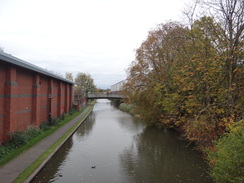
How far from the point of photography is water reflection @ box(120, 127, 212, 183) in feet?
27.0

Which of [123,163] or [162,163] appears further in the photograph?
[162,163]

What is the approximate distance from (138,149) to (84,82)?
51005mm

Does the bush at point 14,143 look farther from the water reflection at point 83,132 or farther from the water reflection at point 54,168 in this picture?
the water reflection at point 83,132

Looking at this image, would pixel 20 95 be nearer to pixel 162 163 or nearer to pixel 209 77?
pixel 162 163

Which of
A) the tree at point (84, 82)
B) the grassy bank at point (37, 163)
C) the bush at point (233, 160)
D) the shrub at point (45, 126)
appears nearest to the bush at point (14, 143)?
the grassy bank at point (37, 163)

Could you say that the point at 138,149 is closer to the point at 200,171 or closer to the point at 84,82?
the point at 200,171

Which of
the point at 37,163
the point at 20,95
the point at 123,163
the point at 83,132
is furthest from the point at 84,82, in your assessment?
the point at 37,163

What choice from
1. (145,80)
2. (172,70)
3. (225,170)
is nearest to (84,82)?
(145,80)

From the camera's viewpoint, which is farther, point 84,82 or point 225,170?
point 84,82

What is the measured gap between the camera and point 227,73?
888 centimetres

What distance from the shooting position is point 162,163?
10023 millimetres

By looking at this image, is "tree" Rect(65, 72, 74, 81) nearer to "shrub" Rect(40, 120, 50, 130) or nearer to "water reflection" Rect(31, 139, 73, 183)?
"shrub" Rect(40, 120, 50, 130)

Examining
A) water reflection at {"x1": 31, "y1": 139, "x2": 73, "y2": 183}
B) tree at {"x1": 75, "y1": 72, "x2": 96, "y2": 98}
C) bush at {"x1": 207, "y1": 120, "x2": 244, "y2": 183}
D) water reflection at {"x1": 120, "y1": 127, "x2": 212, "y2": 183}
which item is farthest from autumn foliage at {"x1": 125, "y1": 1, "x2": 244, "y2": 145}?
tree at {"x1": 75, "y1": 72, "x2": 96, "y2": 98}

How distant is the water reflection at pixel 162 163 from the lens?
822 cm
